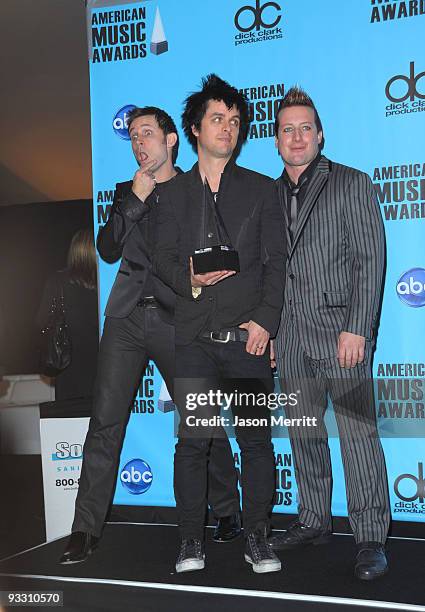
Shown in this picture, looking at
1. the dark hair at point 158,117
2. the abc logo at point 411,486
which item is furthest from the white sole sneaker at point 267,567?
the dark hair at point 158,117

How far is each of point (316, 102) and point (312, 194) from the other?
2.41ft

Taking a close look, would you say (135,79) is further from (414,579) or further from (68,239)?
(68,239)

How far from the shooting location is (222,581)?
2.70 m

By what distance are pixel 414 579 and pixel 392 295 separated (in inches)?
49.3

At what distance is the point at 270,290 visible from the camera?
2.84 metres

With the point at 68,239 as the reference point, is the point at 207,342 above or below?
below

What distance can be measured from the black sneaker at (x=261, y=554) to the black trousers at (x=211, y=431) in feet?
0.11

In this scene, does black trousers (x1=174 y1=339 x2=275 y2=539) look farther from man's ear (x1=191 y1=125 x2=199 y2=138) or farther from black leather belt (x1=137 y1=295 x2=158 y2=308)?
man's ear (x1=191 y1=125 x2=199 y2=138)

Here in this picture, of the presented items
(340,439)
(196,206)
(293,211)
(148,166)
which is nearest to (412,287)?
(293,211)

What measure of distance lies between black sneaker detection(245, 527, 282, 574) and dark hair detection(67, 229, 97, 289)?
1.91m

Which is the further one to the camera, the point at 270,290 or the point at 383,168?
the point at 383,168

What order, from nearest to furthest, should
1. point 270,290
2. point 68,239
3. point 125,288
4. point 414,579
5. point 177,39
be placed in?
point 414,579
point 270,290
point 125,288
point 177,39
point 68,239

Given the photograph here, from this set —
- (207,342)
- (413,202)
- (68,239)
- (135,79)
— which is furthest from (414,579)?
(68,239)

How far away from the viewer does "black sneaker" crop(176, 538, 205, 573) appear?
279cm
